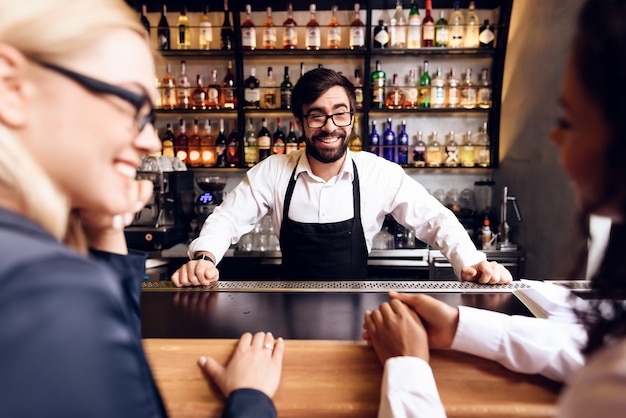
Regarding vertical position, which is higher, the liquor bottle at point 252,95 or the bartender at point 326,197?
the liquor bottle at point 252,95

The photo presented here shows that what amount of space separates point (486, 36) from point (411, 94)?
2.26 ft

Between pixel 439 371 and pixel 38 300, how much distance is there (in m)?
0.77

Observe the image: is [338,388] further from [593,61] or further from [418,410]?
[593,61]

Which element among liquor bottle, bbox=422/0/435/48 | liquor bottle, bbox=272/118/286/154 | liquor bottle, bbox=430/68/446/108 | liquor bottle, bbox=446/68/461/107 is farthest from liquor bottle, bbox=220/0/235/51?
liquor bottle, bbox=446/68/461/107

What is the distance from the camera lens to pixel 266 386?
80cm

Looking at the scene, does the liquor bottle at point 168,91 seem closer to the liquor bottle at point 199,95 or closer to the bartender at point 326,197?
the liquor bottle at point 199,95

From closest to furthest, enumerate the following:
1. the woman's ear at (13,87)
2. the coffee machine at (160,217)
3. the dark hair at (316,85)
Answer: the woman's ear at (13,87) < the dark hair at (316,85) < the coffee machine at (160,217)

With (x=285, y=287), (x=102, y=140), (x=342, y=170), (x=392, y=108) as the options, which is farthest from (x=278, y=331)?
(x=392, y=108)

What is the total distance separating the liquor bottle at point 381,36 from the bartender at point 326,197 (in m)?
1.25

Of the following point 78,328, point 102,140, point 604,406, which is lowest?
point 604,406

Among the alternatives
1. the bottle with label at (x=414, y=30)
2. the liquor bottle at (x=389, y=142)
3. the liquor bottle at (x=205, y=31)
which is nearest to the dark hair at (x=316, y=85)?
the liquor bottle at (x=389, y=142)

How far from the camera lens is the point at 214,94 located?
11.3ft

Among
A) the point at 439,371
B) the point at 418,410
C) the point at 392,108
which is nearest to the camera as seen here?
the point at 418,410

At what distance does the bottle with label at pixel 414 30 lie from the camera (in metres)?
3.29
